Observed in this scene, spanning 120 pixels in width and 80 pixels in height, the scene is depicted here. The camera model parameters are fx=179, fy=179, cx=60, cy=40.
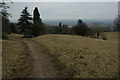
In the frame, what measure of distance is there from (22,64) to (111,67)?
602 centimetres

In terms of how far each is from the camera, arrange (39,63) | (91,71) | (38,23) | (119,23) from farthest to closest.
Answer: (119,23)
(38,23)
(39,63)
(91,71)

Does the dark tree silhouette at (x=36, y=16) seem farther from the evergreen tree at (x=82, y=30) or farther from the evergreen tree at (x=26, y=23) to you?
the evergreen tree at (x=82, y=30)

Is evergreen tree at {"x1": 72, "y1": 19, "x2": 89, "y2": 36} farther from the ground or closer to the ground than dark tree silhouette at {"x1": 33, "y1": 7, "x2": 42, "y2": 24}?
closer to the ground

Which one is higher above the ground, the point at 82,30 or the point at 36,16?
the point at 36,16

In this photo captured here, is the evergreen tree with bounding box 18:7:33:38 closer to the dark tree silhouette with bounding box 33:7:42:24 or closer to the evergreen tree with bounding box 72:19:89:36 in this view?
the dark tree silhouette with bounding box 33:7:42:24

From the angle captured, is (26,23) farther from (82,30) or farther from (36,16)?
(82,30)

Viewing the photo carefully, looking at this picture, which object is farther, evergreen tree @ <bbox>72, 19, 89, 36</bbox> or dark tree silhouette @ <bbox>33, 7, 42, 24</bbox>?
dark tree silhouette @ <bbox>33, 7, 42, 24</bbox>

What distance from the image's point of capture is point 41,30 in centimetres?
5859

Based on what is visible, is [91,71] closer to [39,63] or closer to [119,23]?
[39,63]

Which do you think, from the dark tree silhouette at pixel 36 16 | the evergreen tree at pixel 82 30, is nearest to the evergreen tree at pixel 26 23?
the dark tree silhouette at pixel 36 16

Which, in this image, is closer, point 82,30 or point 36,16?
point 82,30

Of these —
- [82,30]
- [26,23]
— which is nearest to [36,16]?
[26,23]

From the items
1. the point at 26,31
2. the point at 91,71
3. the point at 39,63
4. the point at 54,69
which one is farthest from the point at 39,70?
the point at 26,31

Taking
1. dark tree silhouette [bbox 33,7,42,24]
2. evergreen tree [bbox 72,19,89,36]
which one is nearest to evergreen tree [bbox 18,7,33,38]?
dark tree silhouette [bbox 33,7,42,24]
